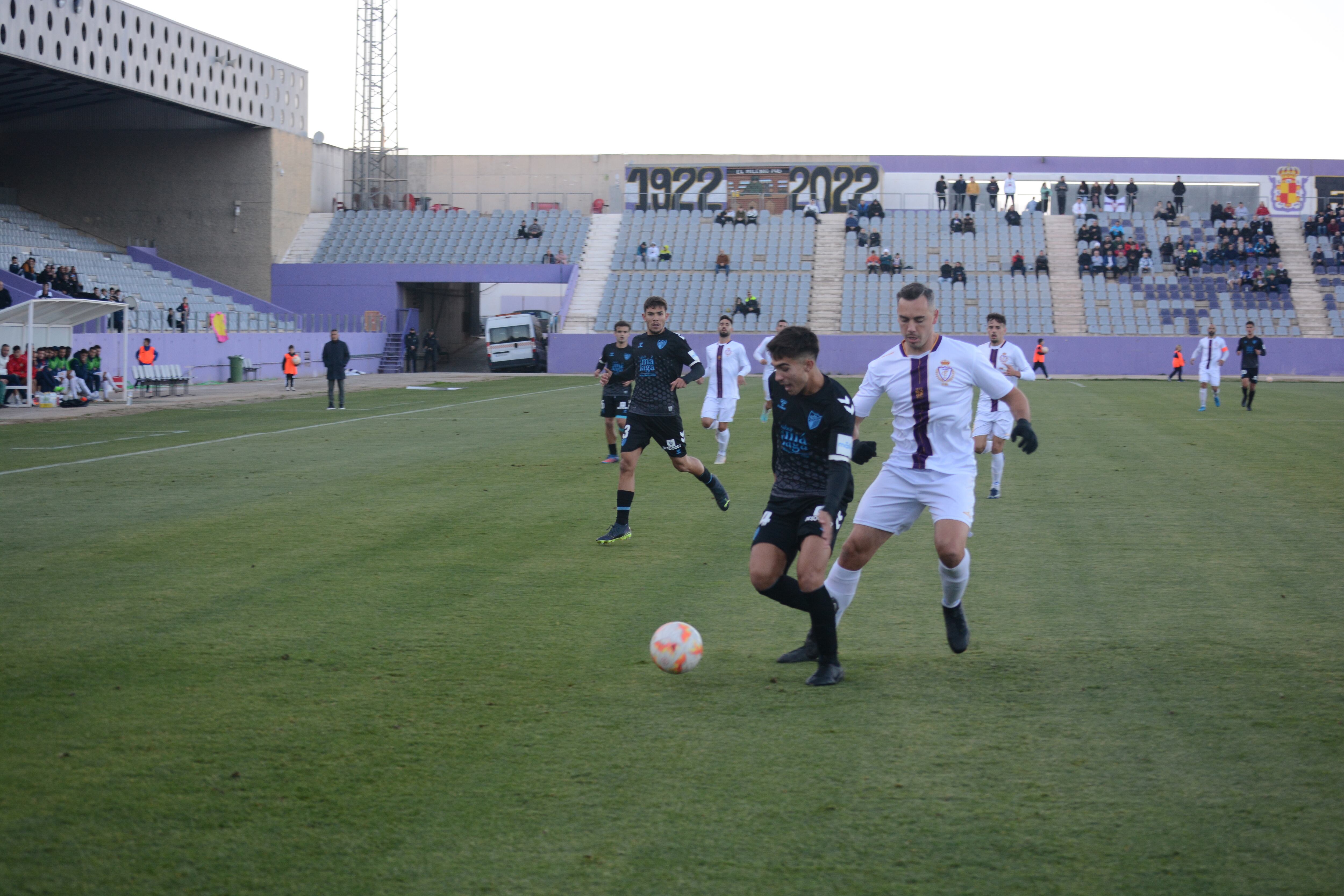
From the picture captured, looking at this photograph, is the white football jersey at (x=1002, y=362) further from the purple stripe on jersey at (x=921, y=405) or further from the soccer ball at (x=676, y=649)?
the soccer ball at (x=676, y=649)

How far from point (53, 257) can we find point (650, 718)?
138 feet

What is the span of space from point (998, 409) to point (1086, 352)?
39603 millimetres

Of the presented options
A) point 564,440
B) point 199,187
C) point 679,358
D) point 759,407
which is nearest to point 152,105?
point 199,187

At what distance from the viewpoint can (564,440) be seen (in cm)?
2034

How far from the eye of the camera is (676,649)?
615cm

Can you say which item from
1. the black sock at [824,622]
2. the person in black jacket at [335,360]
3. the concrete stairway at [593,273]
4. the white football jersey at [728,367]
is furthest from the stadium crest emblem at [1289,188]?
the black sock at [824,622]

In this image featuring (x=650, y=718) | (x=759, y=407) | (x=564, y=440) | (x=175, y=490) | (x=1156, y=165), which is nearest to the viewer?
(x=650, y=718)

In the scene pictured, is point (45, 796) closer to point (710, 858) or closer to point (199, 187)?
point (710, 858)

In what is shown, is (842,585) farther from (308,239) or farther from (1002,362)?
(308,239)

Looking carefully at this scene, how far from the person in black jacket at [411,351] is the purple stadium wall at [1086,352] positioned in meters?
5.85

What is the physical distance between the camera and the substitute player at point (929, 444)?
6395mm

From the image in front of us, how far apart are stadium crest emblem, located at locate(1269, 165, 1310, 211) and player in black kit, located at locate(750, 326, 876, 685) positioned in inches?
2483

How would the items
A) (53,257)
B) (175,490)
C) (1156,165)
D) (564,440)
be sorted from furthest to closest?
(1156,165), (53,257), (564,440), (175,490)

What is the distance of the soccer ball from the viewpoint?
6152 mm
